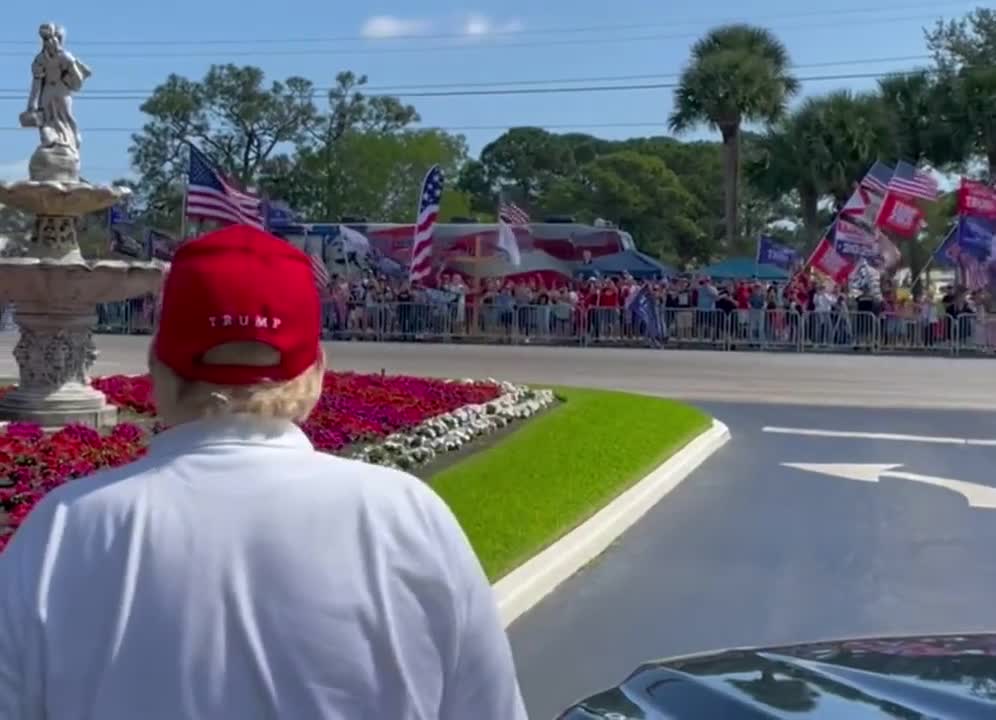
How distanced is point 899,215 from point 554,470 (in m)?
22.8

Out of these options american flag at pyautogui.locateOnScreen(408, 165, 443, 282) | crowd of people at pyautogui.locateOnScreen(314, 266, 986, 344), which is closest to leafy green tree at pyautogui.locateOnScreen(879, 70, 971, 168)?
crowd of people at pyautogui.locateOnScreen(314, 266, 986, 344)

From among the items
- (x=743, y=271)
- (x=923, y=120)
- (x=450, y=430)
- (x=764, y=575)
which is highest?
(x=923, y=120)

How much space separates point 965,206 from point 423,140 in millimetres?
54304

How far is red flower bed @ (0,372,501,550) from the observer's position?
9.51 m

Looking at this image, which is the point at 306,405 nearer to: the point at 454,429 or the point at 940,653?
the point at 940,653

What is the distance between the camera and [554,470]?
39.0 feet

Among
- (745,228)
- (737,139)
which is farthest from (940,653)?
(745,228)

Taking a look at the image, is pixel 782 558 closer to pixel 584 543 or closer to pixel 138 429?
pixel 584 543

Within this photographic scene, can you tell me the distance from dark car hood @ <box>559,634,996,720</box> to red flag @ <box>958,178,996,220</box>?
98.8 feet

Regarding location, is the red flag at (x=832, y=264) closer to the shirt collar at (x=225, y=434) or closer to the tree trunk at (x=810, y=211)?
the tree trunk at (x=810, y=211)

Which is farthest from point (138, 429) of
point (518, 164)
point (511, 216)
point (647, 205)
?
point (518, 164)

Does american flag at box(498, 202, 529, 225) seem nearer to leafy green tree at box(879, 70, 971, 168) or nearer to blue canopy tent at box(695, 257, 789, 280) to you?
blue canopy tent at box(695, 257, 789, 280)

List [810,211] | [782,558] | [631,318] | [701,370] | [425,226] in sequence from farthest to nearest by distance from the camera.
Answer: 1. [810,211]
2. [425,226]
3. [631,318]
4. [701,370]
5. [782,558]

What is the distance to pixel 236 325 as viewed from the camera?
91.2 inches
